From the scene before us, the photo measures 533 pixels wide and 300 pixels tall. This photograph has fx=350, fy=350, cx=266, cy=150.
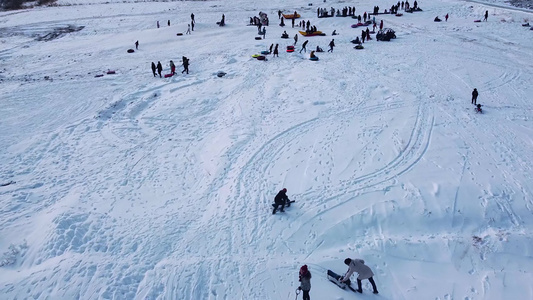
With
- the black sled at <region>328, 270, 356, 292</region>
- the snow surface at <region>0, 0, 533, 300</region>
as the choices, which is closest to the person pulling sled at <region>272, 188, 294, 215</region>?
the snow surface at <region>0, 0, 533, 300</region>

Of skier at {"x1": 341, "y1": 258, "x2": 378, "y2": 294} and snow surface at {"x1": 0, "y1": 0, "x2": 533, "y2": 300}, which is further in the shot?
snow surface at {"x1": 0, "y1": 0, "x2": 533, "y2": 300}

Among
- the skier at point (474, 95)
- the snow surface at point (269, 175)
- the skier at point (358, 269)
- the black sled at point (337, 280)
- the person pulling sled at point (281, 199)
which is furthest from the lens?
the skier at point (474, 95)

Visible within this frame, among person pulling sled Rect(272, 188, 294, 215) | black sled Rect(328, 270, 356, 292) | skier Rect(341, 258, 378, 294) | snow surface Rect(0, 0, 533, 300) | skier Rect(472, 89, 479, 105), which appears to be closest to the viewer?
skier Rect(341, 258, 378, 294)

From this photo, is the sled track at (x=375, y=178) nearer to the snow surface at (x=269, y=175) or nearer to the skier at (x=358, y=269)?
the snow surface at (x=269, y=175)

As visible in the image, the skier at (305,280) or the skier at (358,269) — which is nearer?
the skier at (305,280)

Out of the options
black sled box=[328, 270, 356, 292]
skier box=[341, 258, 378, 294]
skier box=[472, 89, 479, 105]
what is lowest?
black sled box=[328, 270, 356, 292]

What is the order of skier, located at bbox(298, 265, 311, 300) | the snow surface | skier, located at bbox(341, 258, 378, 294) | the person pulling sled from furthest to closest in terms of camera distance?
the person pulling sled
the snow surface
skier, located at bbox(341, 258, 378, 294)
skier, located at bbox(298, 265, 311, 300)

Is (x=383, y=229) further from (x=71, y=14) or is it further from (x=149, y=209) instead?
(x=71, y=14)

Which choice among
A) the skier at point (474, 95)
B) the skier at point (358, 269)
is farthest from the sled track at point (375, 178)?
the skier at point (474, 95)

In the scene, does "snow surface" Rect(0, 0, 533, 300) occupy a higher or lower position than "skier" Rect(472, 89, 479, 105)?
lower

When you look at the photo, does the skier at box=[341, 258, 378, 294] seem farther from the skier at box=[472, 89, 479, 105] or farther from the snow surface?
the skier at box=[472, 89, 479, 105]
